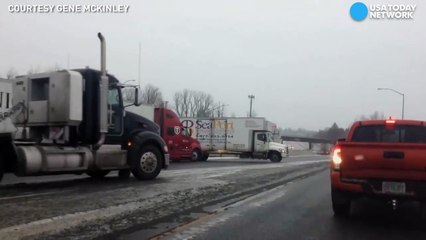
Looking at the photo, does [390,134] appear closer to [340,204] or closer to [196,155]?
[340,204]

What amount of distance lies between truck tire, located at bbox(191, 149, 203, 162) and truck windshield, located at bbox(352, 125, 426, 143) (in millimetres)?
22721

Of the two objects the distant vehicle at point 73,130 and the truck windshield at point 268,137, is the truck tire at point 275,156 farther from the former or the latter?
the distant vehicle at point 73,130

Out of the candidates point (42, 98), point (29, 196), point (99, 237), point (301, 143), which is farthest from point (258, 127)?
point (301, 143)

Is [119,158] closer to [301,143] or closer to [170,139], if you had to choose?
[170,139]

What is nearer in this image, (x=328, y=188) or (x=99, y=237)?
(x=99, y=237)

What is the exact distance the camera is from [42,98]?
1325 centimetres

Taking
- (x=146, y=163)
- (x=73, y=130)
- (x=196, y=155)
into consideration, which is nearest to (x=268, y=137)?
(x=196, y=155)

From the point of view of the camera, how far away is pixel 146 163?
1466 centimetres

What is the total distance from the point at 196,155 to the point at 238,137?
17.9 ft

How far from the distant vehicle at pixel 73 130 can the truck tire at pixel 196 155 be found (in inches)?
668

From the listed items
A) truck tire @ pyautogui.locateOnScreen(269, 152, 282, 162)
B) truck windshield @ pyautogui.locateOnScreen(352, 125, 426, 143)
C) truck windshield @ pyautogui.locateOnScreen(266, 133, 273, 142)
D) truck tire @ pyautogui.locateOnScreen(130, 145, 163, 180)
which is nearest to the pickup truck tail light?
truck windshield @ pyautogui.locateOnScreen(352, 125, 426, 143)

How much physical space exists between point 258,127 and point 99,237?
30.4 metres

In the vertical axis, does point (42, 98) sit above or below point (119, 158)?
above

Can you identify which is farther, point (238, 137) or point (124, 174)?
point (238, 137)
